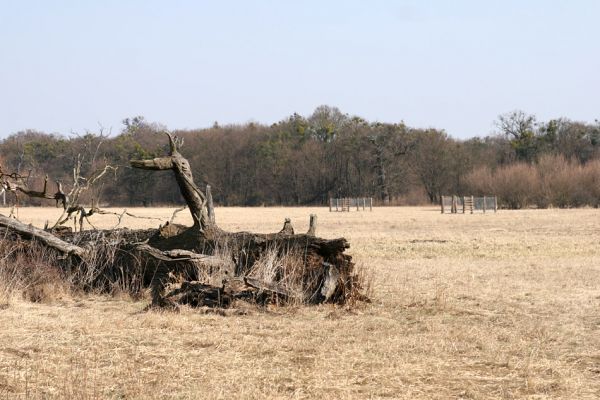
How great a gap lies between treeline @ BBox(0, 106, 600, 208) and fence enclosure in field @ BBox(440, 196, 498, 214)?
45.2ft

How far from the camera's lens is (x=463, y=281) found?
1482cm

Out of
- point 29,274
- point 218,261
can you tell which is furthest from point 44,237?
point 218,261

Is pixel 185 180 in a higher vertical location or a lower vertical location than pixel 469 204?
higher

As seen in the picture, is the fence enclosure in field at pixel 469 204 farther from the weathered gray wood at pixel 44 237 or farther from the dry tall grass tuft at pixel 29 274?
the dry tall grass tuft at pixel 29 274

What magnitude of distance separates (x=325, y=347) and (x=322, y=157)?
81869mm

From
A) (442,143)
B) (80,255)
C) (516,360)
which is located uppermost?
(442,143)

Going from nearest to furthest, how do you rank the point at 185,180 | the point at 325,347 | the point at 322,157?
the point at 325,347, the point at 185,180, the point at 322,157

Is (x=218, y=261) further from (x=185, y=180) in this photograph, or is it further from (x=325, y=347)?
(x=325, y=347)

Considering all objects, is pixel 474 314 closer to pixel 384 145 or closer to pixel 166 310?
pixel 166 310

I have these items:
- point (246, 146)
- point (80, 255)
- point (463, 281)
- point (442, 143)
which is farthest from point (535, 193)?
point (80, 255)

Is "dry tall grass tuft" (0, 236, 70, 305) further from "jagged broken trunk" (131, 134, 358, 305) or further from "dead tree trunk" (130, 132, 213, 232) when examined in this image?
"dead tree trunk" (130, 132, 213, 232)

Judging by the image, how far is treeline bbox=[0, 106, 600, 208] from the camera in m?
82.6

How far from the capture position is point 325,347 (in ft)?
27.4

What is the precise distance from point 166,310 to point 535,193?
199 feet
